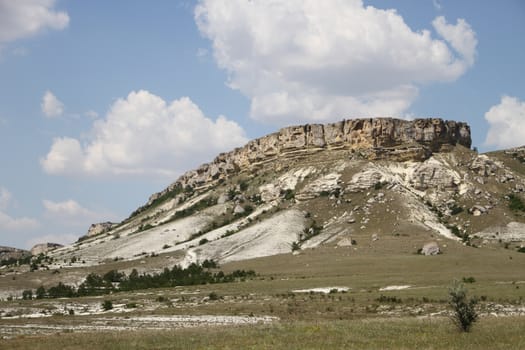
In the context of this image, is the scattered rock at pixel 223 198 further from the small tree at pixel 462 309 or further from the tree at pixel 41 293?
the small tree at pixel 462 309

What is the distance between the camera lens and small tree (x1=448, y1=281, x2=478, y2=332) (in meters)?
28.2

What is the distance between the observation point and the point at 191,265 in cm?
8719

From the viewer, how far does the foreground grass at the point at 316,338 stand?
2447cm

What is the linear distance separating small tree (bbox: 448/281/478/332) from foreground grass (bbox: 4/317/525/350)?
1.29 ft

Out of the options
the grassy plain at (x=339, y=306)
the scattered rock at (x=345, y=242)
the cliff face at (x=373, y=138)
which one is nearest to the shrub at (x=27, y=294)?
the grassy plain at (x=339, y=306)

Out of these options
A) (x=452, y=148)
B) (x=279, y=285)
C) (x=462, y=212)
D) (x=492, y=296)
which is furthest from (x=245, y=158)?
(x=492, y=296)

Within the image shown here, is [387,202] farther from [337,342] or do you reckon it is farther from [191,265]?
[337,342]

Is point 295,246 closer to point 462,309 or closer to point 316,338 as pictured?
point 462,309

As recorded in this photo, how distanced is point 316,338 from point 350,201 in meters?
81.7

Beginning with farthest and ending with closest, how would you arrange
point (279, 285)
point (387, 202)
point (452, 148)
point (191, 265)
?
1. point (452, 148)
2. point (387, 202)
3. point (191, 265)
4. point (279, 285)

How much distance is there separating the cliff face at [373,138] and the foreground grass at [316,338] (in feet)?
286

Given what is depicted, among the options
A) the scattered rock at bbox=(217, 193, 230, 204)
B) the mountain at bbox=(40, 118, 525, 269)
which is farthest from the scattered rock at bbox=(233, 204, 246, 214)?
the scattered rock at bbox=(217, 193, 230, 204)

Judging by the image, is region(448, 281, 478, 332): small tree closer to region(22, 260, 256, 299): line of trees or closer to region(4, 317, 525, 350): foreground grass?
region(4, 317, 525, 350): foreground grass

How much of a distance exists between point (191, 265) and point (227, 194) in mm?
47989
